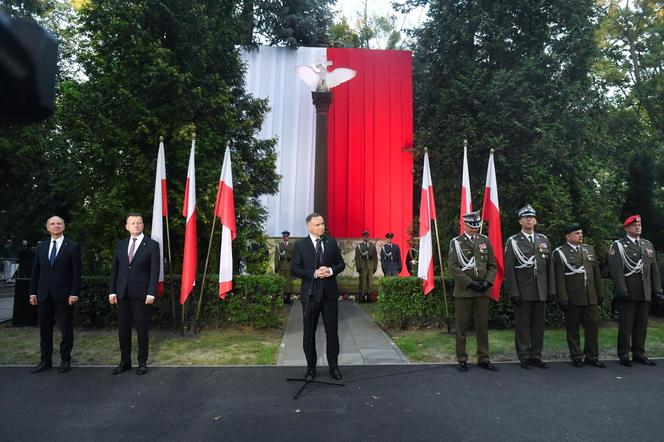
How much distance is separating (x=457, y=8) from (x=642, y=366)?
9089mm

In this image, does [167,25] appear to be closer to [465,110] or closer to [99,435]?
[465,110]

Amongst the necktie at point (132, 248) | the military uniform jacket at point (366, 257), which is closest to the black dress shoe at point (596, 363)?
the necktie at point (132, 248)

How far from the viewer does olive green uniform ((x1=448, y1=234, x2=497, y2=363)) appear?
5880 millimetres

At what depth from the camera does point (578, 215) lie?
1004cm

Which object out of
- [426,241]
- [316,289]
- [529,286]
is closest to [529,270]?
[529,286]

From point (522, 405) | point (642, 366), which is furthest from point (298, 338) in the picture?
point (642, 366)

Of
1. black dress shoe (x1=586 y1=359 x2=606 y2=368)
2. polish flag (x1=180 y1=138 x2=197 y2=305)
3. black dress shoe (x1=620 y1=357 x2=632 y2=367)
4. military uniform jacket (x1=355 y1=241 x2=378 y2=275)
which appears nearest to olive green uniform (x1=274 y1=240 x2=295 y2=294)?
military uniform jacket (x1=355 y1=241 x2=378 y2=275)

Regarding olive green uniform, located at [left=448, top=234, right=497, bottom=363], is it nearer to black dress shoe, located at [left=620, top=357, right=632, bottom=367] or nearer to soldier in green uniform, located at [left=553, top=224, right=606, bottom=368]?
soldier in green uniform, located at [left=553, top=224, right=606, bottom=368]

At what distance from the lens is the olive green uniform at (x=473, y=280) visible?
19.3ft

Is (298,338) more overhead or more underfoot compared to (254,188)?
more underfoot

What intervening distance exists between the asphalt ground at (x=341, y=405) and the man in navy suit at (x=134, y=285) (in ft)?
1.49

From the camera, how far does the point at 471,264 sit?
6008 millimetres

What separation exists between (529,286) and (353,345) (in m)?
2.68

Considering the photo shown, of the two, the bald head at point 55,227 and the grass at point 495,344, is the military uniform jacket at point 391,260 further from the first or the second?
the bald head at point 55,227
